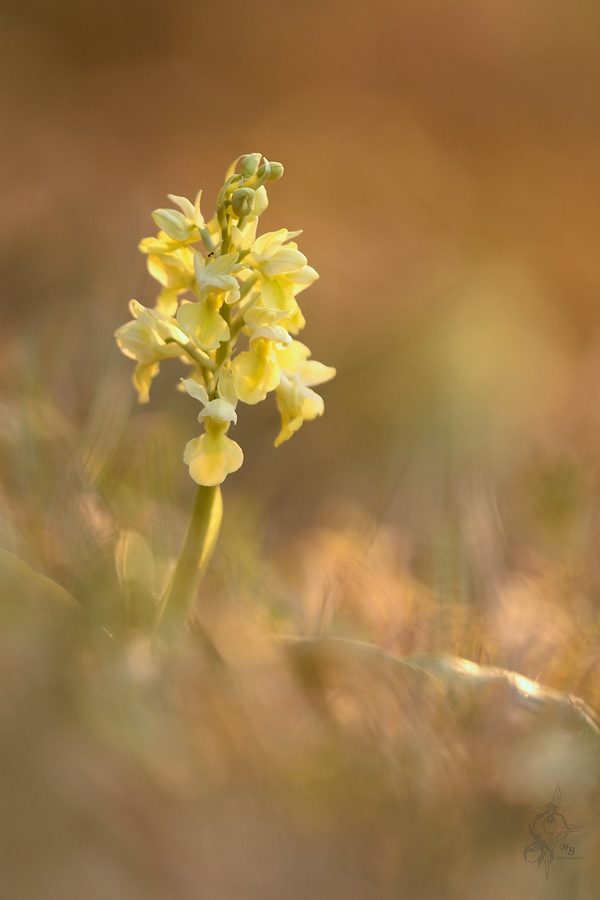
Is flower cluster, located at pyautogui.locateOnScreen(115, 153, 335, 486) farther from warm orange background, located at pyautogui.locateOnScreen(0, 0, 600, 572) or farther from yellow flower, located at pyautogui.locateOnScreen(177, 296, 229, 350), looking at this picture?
warm orange background, located at pyautogui.locateOnScreen(0, 0, 600, 572)

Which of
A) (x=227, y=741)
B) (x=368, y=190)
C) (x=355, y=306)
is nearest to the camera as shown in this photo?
(x=227, y=741)

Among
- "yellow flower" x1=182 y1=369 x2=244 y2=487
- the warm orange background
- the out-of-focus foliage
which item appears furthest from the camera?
the warm orange background

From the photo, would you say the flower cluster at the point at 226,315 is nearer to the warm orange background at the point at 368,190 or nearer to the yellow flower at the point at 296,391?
the yellow flower at the point at 296,391

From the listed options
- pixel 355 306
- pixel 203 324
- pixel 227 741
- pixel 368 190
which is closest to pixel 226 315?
pixel 203 324

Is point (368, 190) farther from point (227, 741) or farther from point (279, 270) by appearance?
point (227, 741)
